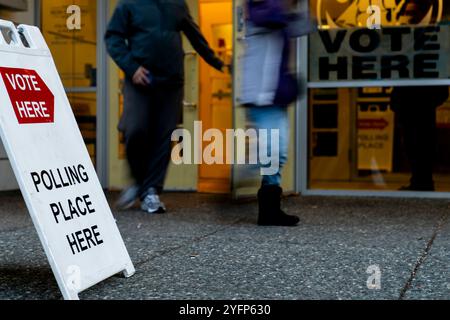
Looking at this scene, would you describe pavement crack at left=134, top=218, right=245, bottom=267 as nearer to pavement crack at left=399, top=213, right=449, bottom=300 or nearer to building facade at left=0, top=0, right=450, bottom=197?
pavement crack at left=399, top=213, right=449, bottom=300

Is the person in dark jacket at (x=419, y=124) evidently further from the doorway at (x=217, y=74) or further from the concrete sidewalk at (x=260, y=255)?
the doorway at (x=217, y=74)

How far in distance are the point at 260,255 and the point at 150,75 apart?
1931mm

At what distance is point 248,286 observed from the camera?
2.73 meters

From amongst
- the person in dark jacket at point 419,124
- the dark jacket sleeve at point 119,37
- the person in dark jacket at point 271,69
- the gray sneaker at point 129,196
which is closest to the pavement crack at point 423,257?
the person in dark jacket at point 271,69

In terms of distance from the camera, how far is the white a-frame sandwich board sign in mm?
2432

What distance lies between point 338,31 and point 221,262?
11.1ft

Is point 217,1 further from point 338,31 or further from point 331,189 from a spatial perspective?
point 331,189

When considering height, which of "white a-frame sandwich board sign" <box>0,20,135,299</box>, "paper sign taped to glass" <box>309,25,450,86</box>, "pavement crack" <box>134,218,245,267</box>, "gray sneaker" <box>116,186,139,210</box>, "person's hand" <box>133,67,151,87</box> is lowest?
"pavement crack" <box>134,218,245,267</box>

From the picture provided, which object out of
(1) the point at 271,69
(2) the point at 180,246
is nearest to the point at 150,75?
(1) the point at 271,69

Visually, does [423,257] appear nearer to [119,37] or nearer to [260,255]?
[260,255]

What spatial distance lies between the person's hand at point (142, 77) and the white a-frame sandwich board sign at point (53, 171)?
1825 mm

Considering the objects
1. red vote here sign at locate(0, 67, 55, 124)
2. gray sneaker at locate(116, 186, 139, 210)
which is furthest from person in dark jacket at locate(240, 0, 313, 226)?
red vote here sign at locate(0, 67, 55, 124)

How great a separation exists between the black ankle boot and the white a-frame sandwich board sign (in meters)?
1.48
